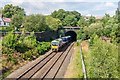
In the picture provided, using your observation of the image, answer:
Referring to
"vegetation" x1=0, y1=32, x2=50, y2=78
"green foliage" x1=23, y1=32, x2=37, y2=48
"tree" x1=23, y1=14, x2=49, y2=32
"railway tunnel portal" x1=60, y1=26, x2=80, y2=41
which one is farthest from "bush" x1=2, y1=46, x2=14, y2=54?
"railway tunnel portal" x1=60, y1=26, x2=80, y2=41

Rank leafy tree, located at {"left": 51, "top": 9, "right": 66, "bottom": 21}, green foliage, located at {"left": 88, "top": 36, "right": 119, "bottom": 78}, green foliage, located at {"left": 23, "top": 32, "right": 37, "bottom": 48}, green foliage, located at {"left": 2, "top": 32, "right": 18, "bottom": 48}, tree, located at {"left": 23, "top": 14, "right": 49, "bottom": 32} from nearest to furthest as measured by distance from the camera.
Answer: green foliage, located at {"left": 88, "top": 36, "right": 119, "bottom": 78} < green foliage, located at {"left": 2, "top": 32, "right": 18, "bottom": 48} < green foliage, located at {"left": 23, "top": 32, "right": 37, "bottom": 48} < tree, located at {"left": 23, "top": 14, "right": 49, "bottom": 32} < leafy tree, located at {"left": 51, "top": 9, "right": 66, "bottom": 21}

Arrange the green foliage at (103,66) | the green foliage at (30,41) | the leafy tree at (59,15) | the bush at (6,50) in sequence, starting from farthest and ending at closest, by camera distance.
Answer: the leafy tree at (59,15), the green foliage at (30,41), the bush at (6,50), the green foliage at (103,66)

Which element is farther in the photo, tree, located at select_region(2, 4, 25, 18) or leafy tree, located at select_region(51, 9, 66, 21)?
leafy tree, located at select_region(51, 9, 66, 21)

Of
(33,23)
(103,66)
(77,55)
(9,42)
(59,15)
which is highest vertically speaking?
(59,15)

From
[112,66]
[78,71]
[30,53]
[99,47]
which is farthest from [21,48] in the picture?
[112,66]

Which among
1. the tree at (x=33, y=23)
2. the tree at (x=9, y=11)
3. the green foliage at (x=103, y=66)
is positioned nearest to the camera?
the green foliage at (x=103, y=66)

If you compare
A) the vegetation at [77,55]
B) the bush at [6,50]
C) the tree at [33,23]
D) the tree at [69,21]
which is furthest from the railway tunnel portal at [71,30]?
the bush at [6,50]

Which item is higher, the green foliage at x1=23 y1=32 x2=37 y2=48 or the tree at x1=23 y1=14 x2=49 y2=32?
the tree at x1=23 y1=14 x2=49 y2=32

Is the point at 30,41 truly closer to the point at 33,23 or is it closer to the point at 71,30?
the point at 33,23

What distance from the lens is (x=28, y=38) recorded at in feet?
148

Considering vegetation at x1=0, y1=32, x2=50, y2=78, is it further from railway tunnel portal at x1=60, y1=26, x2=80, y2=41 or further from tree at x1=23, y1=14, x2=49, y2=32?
railway tunnel portal at x1=60, y1=26, x2=80, y2=41

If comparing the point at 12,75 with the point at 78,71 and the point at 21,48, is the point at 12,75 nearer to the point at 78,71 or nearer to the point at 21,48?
the point at 78,71

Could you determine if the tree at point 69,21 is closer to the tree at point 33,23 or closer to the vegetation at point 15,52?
the tree at point 33,23

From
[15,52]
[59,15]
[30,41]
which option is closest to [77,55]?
[30,41]
